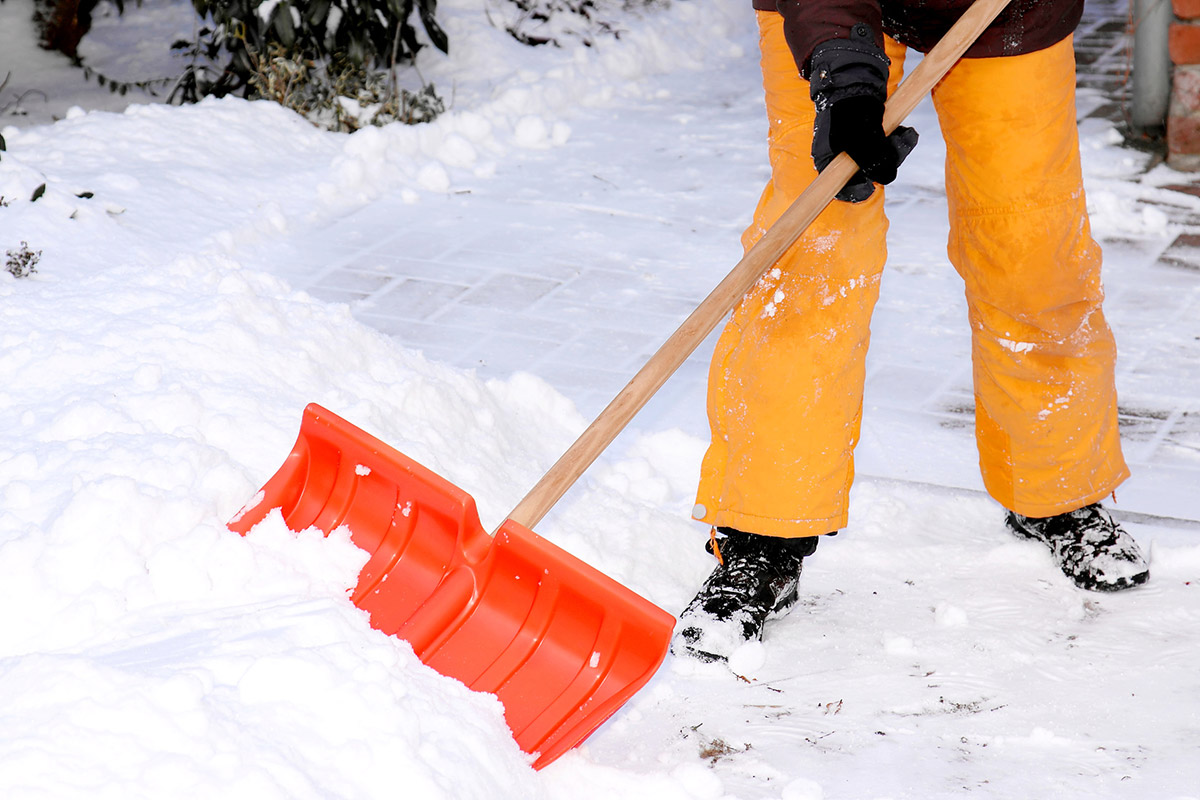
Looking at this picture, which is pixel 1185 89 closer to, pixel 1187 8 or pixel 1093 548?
pixel 1187 8

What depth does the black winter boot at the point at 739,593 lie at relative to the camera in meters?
2.08

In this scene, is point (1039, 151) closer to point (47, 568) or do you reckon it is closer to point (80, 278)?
point (47, 568)

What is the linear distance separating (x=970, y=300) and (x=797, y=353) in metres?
0.44

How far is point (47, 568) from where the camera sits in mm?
1938

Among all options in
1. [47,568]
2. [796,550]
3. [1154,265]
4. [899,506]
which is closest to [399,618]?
[47,568]

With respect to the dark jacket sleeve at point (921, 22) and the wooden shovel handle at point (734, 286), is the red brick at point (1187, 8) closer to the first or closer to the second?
the dark jacket sleeve at point (921, 22)

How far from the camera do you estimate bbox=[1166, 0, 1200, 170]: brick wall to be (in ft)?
14.1

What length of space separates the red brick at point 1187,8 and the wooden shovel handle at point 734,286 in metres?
2.71

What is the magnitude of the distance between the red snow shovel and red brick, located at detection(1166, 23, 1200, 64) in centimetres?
280

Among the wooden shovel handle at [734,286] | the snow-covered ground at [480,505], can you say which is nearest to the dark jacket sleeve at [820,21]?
the wooden shovel handle at [734,286]

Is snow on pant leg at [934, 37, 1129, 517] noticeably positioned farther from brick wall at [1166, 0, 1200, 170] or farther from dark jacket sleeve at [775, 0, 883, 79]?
brick wall at [1166, 0, 1200, 170]

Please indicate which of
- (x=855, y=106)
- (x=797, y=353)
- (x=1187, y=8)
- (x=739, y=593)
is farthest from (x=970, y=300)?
(x=1187, y=8)

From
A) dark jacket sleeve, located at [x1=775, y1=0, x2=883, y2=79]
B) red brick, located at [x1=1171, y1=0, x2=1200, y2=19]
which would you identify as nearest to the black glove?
dark jacket sleeve, located at [x1=775, y1=0, x2=883, y2=79]

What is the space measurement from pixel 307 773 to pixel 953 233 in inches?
57.3
